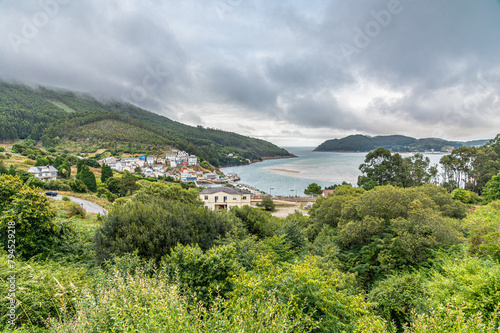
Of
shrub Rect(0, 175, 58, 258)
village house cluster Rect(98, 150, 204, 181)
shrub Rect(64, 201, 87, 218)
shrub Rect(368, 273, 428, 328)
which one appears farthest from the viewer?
village house cluster Rect(98, 150, 204, 181)

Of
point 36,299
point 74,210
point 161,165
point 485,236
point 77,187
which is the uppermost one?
point 485,236

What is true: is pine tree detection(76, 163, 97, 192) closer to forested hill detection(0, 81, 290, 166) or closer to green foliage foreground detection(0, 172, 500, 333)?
green foliage foreground detection(0, 172, 500, 333)

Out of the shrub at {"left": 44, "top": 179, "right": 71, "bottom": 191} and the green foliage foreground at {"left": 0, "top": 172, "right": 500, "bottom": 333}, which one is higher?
the green foliage foreground at {"left": 0, "top": 172, "right": 500, "bottom": 333}

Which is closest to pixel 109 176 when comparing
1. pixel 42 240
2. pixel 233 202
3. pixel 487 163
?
pixel 233 202

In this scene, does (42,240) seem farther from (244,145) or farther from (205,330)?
(244,145)

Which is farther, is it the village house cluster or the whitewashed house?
the whitewashed house

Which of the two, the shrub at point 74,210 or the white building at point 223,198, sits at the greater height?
the shrub at point 74,210

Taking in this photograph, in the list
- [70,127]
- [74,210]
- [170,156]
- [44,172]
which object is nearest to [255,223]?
[74,210]

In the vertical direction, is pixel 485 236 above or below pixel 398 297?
above

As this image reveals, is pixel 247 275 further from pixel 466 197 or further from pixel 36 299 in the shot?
pixel 466 197

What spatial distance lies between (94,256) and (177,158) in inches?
3717

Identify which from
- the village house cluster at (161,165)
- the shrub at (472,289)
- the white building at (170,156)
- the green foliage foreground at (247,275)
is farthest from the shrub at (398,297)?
the white building at (170,156)

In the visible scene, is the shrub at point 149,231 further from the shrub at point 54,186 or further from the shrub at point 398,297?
the shrub at point 54,186

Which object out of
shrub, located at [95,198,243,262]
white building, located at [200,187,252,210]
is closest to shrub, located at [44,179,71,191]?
white building, located at [200,187,252,210]
